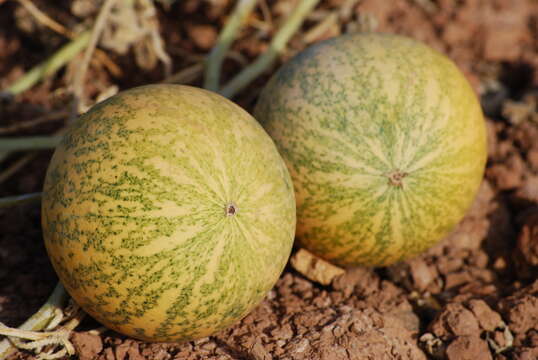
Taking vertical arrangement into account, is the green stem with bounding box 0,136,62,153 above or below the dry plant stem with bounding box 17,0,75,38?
below

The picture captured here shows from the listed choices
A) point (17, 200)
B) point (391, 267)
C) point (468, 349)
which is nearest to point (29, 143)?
point (17, 200)

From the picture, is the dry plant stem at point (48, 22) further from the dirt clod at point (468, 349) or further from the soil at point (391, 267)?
the dirt clod at point (468, 349)

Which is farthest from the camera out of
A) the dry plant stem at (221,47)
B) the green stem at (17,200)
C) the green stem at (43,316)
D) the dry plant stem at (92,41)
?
the dry plant stem at (221,47)

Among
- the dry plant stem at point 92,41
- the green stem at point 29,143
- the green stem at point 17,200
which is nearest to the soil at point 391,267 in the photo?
the green stem at point 29,143

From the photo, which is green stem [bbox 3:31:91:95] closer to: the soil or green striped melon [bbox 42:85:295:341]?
the soil

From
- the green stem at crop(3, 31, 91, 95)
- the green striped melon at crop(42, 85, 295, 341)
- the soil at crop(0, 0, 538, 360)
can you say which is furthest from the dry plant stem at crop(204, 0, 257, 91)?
the green striped melon at crop(42, 85, 295, 341)

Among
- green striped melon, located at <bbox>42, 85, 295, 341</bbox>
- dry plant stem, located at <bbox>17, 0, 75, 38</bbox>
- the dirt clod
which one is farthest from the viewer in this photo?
dry plant stem, located at <bbox>17, 0, 75, 38</bbox>
